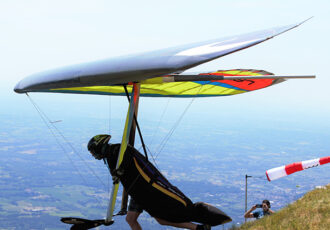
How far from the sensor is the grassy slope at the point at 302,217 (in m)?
6.59

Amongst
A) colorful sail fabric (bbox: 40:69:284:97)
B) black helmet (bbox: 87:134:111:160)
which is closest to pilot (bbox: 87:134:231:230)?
black helmet (bbox: 87:134:111:160)

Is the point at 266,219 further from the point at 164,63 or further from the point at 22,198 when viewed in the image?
the point at 22,198

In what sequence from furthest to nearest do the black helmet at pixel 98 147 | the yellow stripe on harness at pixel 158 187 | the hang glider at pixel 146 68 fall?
the black helmet at pixel 98 147 < the yellow stripe on harness at pixel 158 187 < the hang glider at pixel 146 68

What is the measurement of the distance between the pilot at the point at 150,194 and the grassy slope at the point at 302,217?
157 centimetres

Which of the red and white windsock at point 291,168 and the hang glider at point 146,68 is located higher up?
the hang glider at point 146,68

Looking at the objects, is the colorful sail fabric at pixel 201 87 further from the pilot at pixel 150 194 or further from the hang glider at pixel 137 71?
the pilot at pixel 150 194

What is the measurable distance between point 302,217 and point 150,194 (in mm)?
3147

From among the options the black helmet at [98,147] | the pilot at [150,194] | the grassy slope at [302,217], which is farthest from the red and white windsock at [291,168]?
the black helmet at [98,147]

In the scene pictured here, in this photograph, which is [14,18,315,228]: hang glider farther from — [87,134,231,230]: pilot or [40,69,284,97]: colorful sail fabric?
[40,69,284,97]: colorful sail fabric

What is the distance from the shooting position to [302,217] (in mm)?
7051

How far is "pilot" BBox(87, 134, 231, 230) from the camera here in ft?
18.5

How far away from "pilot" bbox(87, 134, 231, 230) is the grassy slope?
1.57m

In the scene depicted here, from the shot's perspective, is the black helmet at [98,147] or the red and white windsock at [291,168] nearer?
the black helmet at [98,147]

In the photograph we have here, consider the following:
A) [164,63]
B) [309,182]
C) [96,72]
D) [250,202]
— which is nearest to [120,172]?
[96,72]
